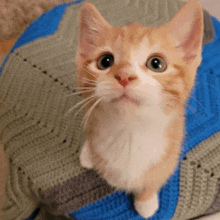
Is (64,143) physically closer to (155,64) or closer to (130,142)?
(130,142)

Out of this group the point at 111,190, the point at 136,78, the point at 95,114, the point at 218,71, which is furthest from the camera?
the point at 218,71

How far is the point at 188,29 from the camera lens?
0.48 m

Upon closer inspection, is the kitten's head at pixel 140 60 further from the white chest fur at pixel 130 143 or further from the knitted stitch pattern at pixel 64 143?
the knitted stitch pattern at pixel 64 143

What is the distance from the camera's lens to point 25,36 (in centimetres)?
89

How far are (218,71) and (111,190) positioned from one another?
542mm

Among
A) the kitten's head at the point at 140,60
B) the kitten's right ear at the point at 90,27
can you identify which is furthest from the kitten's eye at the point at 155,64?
the kitten's right ear at the point at 90,27

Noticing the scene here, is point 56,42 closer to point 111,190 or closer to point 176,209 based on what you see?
point 111,190

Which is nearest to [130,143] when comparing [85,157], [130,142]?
[130,142]

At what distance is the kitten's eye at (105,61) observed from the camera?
1.44 ft

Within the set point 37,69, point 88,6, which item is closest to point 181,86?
point 88,6

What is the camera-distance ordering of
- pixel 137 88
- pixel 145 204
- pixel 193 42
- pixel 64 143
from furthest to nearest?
pixel 64 143 → pixel 145 204 → pixel 193 42 → pixel 137 88

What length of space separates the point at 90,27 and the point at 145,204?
48 cm

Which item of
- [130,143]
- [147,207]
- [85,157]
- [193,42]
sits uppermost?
[193,42]

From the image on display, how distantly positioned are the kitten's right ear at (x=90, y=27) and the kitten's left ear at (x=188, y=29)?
0.14 metres
